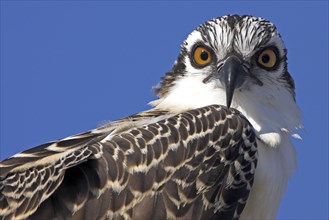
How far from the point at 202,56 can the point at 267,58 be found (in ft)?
2.47

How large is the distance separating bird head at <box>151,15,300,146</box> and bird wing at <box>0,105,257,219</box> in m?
0.69

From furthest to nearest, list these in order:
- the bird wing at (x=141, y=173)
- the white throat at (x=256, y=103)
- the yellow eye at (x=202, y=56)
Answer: the yellow eye at (x=202, y=56) → the white throat at (x=256, y=103) → the bird wing at (x=141, y=173)

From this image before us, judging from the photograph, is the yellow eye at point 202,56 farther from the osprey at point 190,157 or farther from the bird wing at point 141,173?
the bird wing at point 141,173

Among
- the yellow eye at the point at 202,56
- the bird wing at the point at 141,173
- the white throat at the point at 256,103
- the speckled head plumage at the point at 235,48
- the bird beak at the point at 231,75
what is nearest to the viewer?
the bird wing at the point at 141,173

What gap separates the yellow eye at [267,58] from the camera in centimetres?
1552

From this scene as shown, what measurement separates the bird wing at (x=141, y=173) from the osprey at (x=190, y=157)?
0.03ft

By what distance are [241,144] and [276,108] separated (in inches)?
48.9

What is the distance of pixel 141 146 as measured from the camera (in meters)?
13.9

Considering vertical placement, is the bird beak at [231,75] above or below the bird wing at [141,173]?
above

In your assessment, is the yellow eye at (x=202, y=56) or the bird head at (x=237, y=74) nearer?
the bird head at (x=237, y=74)

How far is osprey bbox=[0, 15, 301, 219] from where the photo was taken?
44.8ft

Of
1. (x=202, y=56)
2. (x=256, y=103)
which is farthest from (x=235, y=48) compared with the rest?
(x=256, y=103)

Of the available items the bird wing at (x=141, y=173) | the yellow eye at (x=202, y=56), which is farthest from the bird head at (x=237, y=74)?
the bird wing at (x=141, y=173)

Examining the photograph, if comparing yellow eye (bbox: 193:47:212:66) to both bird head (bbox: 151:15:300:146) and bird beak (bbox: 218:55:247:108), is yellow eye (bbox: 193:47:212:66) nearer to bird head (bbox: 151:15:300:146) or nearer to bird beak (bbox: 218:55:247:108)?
bird head (bbox: 151:15:300:146)
